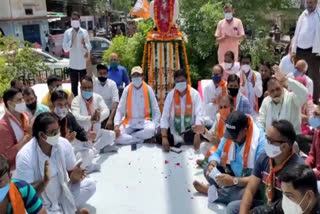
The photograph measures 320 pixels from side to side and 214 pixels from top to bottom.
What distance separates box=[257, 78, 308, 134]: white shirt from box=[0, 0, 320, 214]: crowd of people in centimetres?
1

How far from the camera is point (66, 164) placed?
151 inches

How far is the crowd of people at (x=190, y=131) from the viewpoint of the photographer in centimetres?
319

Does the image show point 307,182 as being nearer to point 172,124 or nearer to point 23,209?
point 23,209

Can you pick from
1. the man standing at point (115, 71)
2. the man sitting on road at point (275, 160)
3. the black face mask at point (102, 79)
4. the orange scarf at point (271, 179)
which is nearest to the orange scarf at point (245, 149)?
the man sitting on road at point (275, 160)

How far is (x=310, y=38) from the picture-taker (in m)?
7.04

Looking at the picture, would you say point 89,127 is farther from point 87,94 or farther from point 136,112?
point 136,112

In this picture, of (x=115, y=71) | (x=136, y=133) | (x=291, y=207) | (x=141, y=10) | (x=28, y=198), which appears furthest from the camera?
(x=141, y=10)

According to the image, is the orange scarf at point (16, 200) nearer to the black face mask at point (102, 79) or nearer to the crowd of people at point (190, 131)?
the crowd of people at point (190, 131)

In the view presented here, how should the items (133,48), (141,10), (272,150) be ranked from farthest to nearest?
(133,48) < (141,10) < (272,150)

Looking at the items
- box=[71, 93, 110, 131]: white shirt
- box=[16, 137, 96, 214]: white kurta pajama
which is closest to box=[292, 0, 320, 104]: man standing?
box=[71, 93, 110, 131]: white shirt

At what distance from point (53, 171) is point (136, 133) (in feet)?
8.63

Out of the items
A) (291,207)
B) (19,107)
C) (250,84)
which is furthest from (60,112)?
(250,84)

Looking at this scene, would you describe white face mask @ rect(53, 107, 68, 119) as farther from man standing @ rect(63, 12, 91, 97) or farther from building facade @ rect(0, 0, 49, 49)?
building facade @ rect(0, 0, 49, 49)

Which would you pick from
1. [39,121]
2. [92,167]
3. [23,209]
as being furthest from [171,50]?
[23,209]
